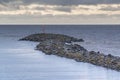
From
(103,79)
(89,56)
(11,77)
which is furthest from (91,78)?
(89,56)

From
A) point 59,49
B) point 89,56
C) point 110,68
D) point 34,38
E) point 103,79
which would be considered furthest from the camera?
point 34,38

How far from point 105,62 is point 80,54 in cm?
765

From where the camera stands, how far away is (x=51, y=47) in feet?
207

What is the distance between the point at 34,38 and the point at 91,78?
224 feet

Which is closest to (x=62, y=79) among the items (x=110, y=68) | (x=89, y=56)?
(x=110, y=68)

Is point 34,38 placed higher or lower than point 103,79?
higher

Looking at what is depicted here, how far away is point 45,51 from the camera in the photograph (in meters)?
60.3

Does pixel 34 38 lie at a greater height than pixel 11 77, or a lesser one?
greater

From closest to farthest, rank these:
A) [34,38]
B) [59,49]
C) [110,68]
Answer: [110,68]
[59,49]
[34,38]

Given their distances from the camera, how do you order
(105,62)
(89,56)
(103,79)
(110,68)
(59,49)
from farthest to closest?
1. (59,49)
2. (89,56)
3. (105,62)
4. (110,68)
5. (103,79)

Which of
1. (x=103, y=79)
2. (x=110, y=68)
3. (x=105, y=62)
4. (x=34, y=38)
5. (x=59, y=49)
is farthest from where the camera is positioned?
(x=34, y=38)

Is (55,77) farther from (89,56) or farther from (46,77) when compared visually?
(89,56)

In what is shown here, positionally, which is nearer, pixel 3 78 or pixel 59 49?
pixel 3 78

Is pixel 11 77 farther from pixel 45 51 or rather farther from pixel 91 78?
pixel 45 51
